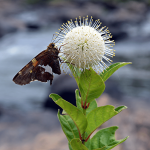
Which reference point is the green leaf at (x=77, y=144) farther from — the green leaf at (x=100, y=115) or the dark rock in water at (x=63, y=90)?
the dark rock in water at (x=63, y=90)

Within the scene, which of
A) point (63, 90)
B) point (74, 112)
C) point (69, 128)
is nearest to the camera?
point (74, 112)

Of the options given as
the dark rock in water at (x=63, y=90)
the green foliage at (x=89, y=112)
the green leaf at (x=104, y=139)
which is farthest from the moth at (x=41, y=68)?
the dark rock in water at (x=63, y=90)

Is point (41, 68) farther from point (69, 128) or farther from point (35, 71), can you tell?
point (69, 128)

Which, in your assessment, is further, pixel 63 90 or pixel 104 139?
pixel 63 90

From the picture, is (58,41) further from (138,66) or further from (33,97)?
(138,66)

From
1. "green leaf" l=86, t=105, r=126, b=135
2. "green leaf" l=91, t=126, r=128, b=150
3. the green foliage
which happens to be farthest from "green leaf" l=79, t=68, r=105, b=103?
"green leaf" l=91, t=126, r=128, b=150

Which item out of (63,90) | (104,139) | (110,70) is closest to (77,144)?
(104,139)
